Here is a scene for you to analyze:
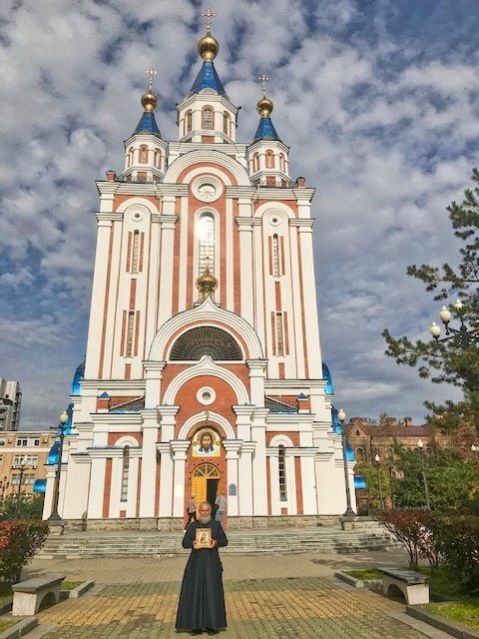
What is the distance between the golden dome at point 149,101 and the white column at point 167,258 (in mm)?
10175

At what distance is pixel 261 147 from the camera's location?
3253cm

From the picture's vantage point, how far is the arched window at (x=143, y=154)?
104ft

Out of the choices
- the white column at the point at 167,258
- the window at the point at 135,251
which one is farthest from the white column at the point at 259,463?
the window at the point at 135,251

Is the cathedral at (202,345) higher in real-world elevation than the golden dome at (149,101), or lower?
lower

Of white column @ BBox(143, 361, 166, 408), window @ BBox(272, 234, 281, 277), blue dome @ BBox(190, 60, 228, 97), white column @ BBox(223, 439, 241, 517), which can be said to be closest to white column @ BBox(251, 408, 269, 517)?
white column @ BBox(223, 439, 241, 517)

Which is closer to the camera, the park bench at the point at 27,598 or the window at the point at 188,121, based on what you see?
the park bench at the point at 27,598

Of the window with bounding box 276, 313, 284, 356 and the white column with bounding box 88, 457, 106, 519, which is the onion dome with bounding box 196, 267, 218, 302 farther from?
the white column with bounding box 88, 457, 106, 519

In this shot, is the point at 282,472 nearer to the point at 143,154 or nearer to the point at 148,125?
the point at 143,154

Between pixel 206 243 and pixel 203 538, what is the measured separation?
75.4 feet

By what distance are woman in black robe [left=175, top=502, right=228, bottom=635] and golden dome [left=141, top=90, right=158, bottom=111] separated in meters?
33.8

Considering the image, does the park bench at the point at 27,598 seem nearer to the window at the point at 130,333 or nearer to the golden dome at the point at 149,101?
the window at the point at 130,333

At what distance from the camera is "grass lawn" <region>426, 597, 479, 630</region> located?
6.71 m

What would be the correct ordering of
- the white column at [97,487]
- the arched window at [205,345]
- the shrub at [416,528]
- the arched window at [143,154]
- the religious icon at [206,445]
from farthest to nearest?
1. the arched window at [143,154]
2. the arched window at [205,345]
3. the religious icon at [206,445]
4. the white column at [97,487]
5. the shrub at [416,528]

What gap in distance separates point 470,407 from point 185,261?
69.5 ft
